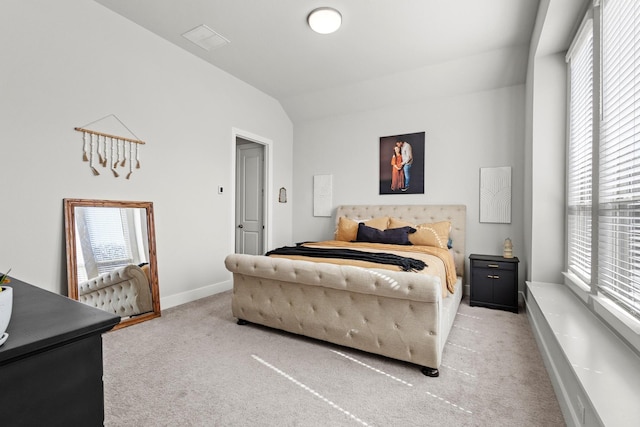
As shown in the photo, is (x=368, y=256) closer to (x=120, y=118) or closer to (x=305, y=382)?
(x=305, y=382)

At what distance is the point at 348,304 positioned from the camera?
2373mm

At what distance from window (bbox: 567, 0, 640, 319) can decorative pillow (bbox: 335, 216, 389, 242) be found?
2.08m

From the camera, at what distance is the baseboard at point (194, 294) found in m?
3.45

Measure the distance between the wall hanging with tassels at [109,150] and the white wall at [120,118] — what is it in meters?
0.06

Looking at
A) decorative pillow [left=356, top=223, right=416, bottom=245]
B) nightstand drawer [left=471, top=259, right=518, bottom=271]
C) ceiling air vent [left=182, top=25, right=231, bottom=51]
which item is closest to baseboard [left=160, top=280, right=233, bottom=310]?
decorative pillow [left=356, top=223, right=416, bottom=245]

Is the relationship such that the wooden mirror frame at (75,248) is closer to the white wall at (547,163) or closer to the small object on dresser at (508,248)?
the white wall at (547,163)

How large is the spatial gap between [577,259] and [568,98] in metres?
1.45

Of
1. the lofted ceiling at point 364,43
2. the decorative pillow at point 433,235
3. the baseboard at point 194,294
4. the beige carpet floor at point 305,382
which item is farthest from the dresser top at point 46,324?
the decorative pillow at point 433,235

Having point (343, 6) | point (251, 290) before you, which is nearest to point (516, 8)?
point (343, 6)

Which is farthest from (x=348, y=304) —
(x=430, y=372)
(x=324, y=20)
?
(x=324, y=20)

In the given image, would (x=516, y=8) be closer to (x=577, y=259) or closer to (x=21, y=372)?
(x=577, y=259)

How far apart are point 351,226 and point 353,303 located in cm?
206

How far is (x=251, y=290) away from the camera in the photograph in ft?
9.34

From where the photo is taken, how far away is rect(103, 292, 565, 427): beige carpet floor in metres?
1.67
